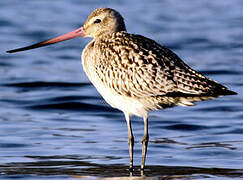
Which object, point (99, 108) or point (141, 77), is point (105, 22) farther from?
point (99, 108)

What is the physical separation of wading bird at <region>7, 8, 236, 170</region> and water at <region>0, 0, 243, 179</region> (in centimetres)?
74

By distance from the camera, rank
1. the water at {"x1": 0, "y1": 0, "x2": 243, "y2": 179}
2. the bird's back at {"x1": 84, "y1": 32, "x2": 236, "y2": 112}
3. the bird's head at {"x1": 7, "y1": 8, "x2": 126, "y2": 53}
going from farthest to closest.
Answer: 1. the bird's head at {"x1": 7, "y1": 8, "x2": 126, "y2": 53}
2. the water at {"x1": 0, "y1": 0, "x2": 243, "y2": 179}
3. the bird's back at {"x1": 84, "y1": 32, "x2": 236, "y2": 112}

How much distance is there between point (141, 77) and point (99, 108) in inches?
190

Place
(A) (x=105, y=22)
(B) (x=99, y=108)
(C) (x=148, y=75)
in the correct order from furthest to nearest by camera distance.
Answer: (B) (x=99, y=108) → (A) (x=105, y=22) → (C) (x=148, y=75)

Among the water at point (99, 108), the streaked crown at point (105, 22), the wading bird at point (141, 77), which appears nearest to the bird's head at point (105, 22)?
the streaked crown at point (105, 22)

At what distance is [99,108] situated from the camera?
46.4 ft

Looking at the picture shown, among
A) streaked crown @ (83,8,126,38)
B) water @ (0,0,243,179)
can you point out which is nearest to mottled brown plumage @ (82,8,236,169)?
streaked crown @ (83,8,126,38)

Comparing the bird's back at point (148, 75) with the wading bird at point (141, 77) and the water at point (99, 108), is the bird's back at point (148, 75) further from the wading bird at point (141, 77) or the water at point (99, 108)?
the water at point (99, 108)

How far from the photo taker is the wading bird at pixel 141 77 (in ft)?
30.2

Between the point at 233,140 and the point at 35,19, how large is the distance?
13.2m

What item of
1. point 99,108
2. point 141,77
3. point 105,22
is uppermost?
point 105,22

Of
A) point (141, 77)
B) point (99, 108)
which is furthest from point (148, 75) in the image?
point (99, 108)

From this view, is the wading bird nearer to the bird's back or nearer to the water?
the bird's back

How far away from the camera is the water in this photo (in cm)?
982
